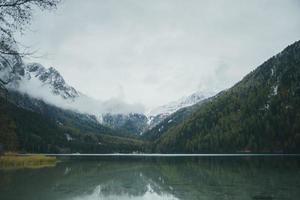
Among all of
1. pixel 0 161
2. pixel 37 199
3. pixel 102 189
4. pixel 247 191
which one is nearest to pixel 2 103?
pixel 37 199

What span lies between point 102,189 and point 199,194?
35.6 ft

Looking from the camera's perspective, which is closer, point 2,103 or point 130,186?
point 2,103

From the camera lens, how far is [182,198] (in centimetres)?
3281

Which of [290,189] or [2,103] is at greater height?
[2,103]

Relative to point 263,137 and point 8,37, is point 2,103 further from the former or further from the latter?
point 263,137

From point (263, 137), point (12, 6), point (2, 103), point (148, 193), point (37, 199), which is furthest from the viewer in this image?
point (263, 137)

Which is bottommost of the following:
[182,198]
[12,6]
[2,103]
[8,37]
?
[182,198]

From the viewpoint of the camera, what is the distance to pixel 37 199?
3169cm

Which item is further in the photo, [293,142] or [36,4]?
[293,142]

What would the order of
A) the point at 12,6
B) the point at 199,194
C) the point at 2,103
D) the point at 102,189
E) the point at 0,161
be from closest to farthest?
A: the point at 12,6 < the point at 2,103 < the point at 199,194 < the point at 102,189 < the point at 0,161

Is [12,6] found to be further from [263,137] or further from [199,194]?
[263,137]

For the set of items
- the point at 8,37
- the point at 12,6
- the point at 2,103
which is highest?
the point at 12,6

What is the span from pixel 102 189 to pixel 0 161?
3891cm

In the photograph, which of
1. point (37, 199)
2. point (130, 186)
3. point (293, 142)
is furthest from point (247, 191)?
point (293, 142)
